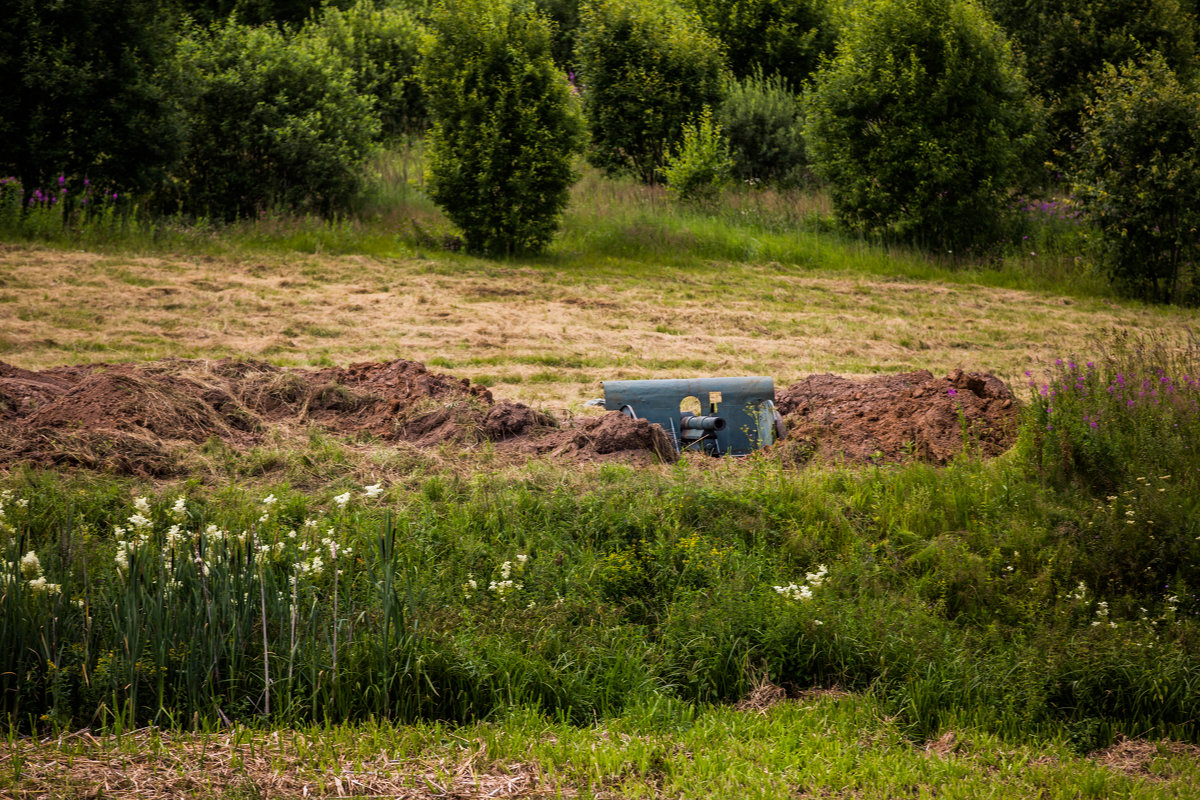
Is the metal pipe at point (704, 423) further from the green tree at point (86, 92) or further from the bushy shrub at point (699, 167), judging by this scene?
the bushy shrub at point (699, 167)

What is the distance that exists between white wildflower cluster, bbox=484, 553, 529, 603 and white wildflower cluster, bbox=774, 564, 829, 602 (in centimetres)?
131

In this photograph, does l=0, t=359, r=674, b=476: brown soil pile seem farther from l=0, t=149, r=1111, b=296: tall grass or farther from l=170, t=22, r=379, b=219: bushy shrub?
l=170, t=22, r=379, b=219: bushy shrub

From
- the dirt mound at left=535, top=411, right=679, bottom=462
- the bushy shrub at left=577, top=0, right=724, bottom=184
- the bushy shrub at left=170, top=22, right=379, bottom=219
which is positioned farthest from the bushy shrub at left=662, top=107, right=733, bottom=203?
the dirt mound at left=535, top=411, right=679, bottom=462

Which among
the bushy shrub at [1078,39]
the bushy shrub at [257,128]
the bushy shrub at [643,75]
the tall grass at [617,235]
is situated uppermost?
the bushy shrub at [1078,39]

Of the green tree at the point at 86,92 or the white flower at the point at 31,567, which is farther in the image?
the green tree at the point at 86,92

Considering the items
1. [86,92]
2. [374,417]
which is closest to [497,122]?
[86,92]

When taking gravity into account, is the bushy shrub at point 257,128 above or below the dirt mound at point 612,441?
above

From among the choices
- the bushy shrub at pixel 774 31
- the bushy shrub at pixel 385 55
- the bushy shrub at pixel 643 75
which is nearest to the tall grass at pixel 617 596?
the bushy shrub at pixel 643 75

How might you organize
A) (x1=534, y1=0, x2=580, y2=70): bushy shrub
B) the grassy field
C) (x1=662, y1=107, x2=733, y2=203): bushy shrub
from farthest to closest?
1. (x1=534, y1=0, x2=580, y2=70): bushy shrub
2. (x1=662, y1=107, x2=733, y2=203): bushy shrub
3. the grassy field

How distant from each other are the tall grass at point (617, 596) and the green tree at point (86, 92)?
9542 millimetres

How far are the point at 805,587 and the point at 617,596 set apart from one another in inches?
38.1

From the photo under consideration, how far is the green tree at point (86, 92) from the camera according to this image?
43.3 ft

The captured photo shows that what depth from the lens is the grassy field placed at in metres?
3.96

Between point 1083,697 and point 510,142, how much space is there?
11.8 m
